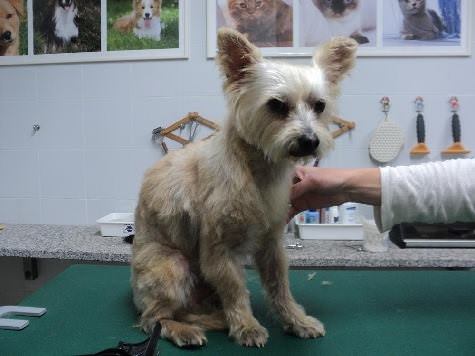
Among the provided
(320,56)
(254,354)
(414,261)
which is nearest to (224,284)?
(254,354)

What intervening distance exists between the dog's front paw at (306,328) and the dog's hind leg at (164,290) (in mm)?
229

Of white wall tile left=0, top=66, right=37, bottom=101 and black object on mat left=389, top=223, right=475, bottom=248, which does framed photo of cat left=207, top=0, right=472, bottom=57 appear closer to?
black object on mat left=389, top=223, right=475, bottom=248

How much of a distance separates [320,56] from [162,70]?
4.20 ft

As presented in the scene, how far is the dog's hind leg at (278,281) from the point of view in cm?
113

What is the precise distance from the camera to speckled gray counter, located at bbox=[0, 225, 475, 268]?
1798 millimetres

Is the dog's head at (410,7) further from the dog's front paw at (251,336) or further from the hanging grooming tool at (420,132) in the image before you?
the dog's front paw at (251,336)

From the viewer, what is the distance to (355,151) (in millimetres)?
2219

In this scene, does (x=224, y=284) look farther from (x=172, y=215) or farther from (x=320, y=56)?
(x=320, y=56)

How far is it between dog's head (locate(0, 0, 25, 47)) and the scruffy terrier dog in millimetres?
1726

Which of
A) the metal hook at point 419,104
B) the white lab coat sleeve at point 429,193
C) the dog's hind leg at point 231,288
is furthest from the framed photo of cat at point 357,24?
the dog's hind leg at point 231,288

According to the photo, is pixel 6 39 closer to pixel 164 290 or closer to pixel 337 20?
pixel 337 20

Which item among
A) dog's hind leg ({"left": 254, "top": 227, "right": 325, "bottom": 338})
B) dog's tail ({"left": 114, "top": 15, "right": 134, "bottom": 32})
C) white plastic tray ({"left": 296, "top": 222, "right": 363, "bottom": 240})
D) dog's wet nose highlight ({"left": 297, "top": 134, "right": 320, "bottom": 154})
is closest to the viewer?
dog's wet nose highlight ({"left": 297, "top": 134, "right": 320, "bottom": 154})

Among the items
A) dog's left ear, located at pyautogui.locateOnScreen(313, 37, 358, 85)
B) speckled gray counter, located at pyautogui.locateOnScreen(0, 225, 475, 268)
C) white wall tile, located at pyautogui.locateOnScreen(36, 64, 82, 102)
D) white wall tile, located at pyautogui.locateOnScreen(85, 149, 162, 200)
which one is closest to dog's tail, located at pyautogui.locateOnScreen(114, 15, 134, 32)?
white wall tile, located at pyautogui.locateOnScreen(36, 64, 82, 102)

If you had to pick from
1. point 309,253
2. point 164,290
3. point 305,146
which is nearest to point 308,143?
point 305,146
